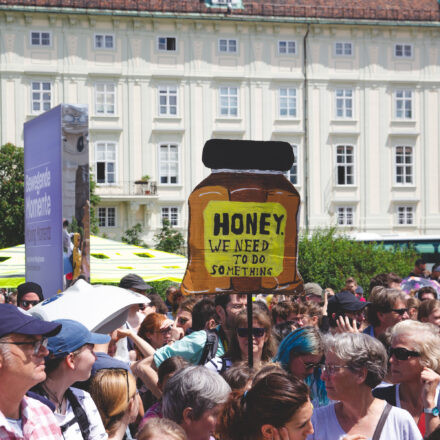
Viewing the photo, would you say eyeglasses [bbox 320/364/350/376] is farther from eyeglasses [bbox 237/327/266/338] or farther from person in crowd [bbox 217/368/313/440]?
eyeglasses [bbox 237/327/266/338]

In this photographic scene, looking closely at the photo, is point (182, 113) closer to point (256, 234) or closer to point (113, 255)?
point (113, 255)

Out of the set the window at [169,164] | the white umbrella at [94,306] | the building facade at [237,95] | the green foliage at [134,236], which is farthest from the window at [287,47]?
the white umbrella at [94,306]

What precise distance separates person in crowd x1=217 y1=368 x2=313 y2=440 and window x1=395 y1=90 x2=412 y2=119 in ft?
160

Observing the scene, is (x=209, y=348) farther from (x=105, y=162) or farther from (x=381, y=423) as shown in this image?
(x=105, y=162)

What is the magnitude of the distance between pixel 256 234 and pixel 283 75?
43893 millimetres

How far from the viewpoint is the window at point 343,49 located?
5009cm

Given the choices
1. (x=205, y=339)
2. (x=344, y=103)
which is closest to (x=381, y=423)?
(x=205, y=339)

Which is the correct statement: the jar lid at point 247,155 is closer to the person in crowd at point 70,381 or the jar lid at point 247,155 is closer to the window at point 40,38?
the person in crowd at point 70,381

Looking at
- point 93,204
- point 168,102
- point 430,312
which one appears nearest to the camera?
point 430,312

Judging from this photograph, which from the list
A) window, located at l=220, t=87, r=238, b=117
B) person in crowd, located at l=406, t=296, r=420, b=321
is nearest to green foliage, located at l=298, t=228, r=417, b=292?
window, located at l=220, t=87, r=238, b=117

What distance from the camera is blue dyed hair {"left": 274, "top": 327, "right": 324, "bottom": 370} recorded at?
5.84 metres

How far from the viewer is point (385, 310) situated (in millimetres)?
7598

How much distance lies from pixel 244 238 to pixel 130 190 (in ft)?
139

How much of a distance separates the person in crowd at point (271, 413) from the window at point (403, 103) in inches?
1916
